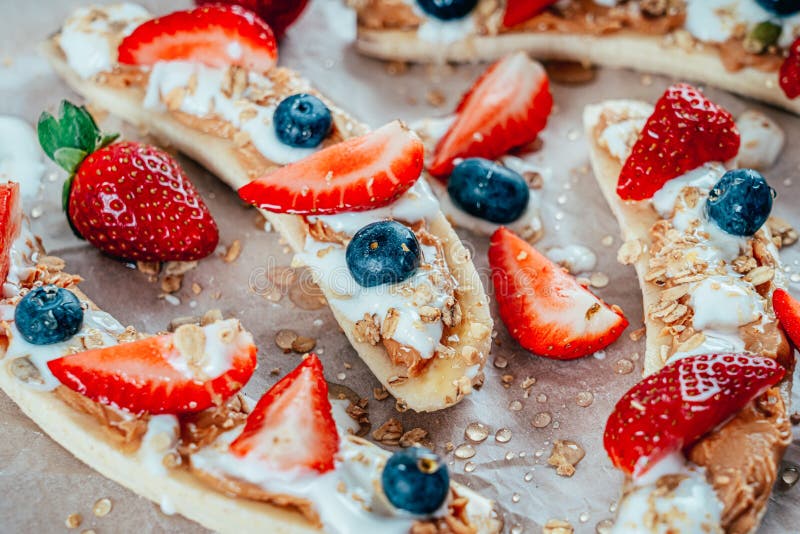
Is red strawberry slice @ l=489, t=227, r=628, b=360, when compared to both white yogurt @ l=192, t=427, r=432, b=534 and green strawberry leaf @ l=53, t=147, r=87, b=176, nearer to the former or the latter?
white yogurt @ l=192, t=427, r=432, b=534

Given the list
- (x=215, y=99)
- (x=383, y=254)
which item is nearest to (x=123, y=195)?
(x=215, y=99)

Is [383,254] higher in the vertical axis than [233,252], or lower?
higher

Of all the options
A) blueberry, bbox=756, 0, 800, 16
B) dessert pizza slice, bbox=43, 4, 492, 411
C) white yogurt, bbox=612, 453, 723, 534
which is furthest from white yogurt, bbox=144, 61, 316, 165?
blueberry, bbox=756, 0, 800, 16

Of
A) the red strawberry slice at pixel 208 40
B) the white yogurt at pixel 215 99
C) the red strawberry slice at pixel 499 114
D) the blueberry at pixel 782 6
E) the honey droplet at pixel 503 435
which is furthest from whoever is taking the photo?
the blueberry at pixel 782 6

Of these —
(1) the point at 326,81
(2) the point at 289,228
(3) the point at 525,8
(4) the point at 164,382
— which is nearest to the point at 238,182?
(2) the point at 289,228

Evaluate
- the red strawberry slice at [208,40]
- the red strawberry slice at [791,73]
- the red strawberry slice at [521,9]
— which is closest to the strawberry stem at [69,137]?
the red strawberry slice at [208,40]

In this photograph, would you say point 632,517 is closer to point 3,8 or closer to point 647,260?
point 647,260

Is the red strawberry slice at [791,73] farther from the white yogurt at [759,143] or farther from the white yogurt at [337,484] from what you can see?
the white yogurt at [337,484]

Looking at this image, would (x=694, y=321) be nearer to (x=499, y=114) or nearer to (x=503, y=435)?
(x=503, y=435)
